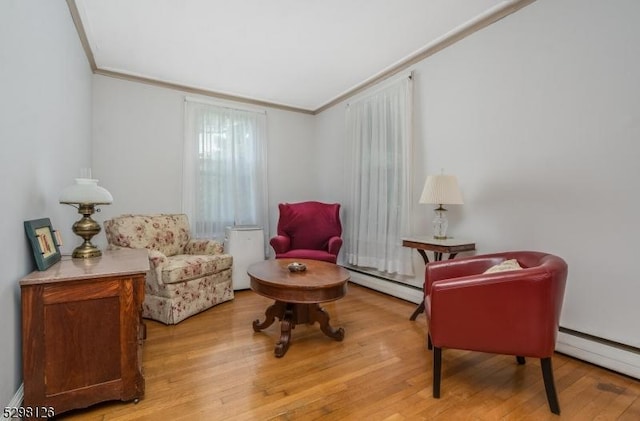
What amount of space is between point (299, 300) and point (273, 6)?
219 centimetres

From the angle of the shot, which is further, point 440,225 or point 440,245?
point 440,225

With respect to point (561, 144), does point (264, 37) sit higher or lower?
higher

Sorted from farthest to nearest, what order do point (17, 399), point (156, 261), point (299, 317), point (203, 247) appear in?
point (203, 247) → point (156, 261) → point (299, 317) → point (17, 399)

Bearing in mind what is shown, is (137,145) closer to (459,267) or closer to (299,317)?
(299,317)

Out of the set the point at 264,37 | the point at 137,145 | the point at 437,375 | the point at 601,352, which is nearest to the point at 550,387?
the point at 437,375

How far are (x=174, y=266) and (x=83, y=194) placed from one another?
1088 mm

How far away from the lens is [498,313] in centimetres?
156

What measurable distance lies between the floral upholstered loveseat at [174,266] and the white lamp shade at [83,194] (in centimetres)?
96

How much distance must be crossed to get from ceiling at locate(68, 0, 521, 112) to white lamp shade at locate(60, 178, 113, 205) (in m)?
1.52

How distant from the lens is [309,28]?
105 inches

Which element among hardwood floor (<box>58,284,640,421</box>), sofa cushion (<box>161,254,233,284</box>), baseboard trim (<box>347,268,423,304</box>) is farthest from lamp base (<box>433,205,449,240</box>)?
sofa cushion (<box>161,254,233,284</box>)

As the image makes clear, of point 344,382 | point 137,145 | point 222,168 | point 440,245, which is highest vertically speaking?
point 137,145

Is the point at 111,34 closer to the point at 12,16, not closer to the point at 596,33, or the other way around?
the point at 12,16

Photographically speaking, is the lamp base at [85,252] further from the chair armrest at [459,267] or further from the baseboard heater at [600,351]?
the baseboard heater at [600,351]
